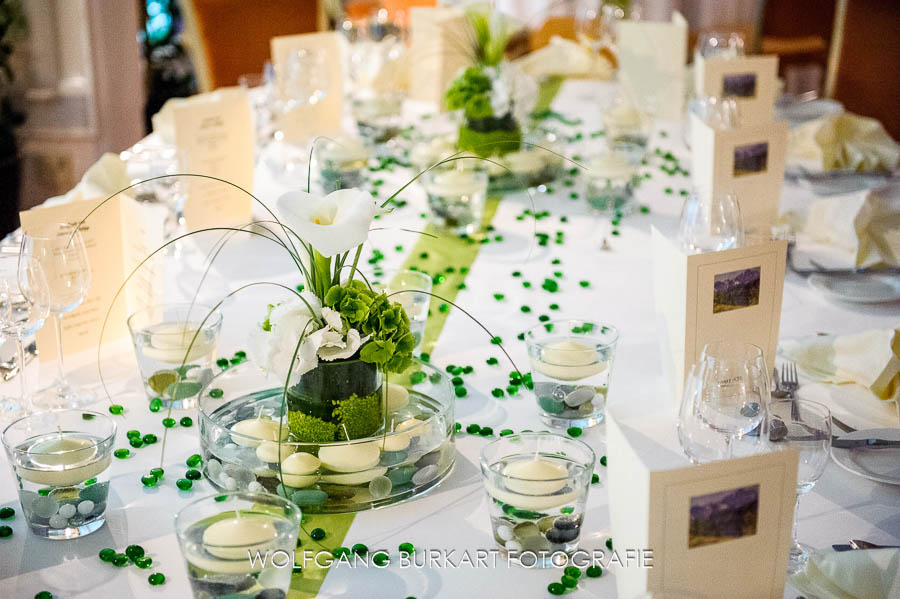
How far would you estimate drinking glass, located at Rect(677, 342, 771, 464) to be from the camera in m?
1.14

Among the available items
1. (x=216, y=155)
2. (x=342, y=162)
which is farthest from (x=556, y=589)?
(x=342, y=162)

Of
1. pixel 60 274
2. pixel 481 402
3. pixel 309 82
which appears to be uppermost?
pixel 309 82

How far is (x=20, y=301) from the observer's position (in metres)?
1.46

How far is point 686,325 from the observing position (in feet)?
4.49

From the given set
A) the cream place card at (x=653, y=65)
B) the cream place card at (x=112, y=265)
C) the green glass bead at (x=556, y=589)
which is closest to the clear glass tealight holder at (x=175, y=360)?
the cream place card at (x=112, y=265)

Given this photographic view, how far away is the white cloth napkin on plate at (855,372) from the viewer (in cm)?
151

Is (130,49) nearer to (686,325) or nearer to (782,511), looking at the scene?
(686,325)

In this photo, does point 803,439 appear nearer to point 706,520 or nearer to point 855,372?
point 706,520

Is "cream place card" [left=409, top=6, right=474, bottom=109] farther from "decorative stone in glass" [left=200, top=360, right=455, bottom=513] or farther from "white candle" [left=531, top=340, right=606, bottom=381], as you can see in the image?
"decorative stone in glass" [left=200, top=360, right=455, bottom=513]

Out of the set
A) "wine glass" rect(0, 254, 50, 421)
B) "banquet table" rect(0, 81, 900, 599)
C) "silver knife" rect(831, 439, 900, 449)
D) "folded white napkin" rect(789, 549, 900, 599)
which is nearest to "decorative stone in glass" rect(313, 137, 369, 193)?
"banquet table" rect(0, 81, 900, 599)

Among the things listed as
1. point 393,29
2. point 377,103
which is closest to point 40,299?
point 377,103

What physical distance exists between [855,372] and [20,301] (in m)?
1.29

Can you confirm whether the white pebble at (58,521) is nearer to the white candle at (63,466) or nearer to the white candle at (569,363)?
the white candle at (63,466)

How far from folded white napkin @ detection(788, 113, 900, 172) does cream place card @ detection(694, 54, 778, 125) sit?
190 mm
